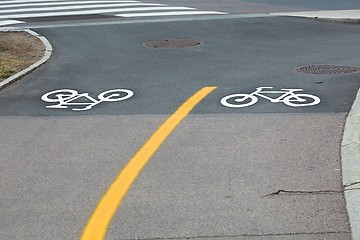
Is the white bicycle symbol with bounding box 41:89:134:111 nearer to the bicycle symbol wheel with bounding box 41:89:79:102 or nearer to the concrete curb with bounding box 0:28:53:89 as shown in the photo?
the bicycle symbol wheel with bounding box 41:89:79:102

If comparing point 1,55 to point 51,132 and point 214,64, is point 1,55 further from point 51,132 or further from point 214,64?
point 51,132

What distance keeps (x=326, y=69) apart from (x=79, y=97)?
4287 mm

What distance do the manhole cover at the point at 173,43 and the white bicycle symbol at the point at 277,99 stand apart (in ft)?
19.7

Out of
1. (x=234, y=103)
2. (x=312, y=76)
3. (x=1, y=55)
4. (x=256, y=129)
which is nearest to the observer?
(x=256, y=129)

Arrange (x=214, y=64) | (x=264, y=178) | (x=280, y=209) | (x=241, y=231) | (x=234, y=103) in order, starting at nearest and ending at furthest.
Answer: (x=241, y=231) → (x=280, y=209) → (x=264, y=178) → (x=234, y=103) → (x=214, y=64)

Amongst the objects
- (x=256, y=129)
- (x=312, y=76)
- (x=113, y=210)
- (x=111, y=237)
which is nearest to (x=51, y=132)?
(x=256, y=129)

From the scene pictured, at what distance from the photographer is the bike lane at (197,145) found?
6133 mm

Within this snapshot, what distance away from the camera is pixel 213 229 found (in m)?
5.91

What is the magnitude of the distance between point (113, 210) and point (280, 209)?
137 cm

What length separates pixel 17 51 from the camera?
54.0 feet

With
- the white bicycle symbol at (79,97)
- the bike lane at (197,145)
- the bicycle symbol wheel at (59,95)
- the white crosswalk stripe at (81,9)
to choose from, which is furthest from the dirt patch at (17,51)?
Result: the white crosswalk stripe at (81,9)

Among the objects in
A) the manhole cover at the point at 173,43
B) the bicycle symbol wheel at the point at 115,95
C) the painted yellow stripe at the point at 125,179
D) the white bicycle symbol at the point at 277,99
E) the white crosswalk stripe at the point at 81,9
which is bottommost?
the white crosswalk stripe at the point at 81,9

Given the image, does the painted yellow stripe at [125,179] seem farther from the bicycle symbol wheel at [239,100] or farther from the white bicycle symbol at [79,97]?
the white bicycle symbol at [79,97]

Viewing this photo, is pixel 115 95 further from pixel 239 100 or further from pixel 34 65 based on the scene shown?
pixel 34 65
